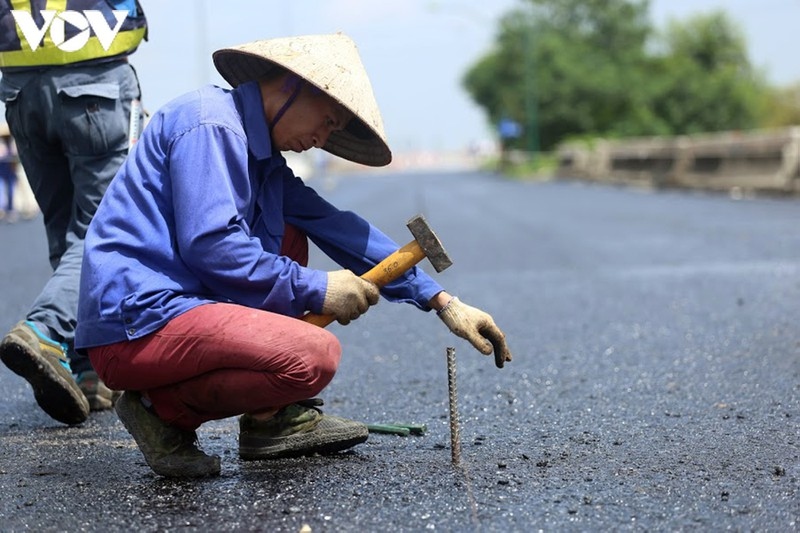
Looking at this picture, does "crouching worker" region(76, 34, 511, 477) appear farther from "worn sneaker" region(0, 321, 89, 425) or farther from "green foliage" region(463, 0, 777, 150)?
"green foliage" region(463, 0, 777, 150)

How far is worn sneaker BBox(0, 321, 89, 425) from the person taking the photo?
149 inches

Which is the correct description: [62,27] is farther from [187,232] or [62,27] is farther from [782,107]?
[782,107]

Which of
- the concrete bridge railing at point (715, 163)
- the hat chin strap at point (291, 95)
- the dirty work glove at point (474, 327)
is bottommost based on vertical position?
the concrete bridge railing at point (715, 163)

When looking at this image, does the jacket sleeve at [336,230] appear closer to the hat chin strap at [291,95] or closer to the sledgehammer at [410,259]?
the sledgehammer at [410,259]

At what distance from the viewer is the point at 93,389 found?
4.33 m

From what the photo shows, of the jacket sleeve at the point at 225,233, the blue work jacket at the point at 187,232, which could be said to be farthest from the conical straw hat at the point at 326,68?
the jacket sleeve at the point at 225,233

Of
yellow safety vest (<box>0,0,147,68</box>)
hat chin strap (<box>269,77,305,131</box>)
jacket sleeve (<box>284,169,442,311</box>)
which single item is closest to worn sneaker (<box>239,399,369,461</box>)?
jacket sleeve (<box>284,169,442,311</box>)

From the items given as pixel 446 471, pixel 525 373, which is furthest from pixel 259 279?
pixel 525 373

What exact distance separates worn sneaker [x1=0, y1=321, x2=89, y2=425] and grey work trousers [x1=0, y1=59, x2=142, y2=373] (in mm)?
154

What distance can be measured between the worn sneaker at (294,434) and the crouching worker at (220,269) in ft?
0.63

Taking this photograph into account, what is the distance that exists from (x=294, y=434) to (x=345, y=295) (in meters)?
0.57

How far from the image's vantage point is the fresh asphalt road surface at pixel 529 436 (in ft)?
9.80

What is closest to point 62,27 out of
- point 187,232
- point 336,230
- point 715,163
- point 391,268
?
point 336,230

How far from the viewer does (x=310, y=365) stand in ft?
10.6
